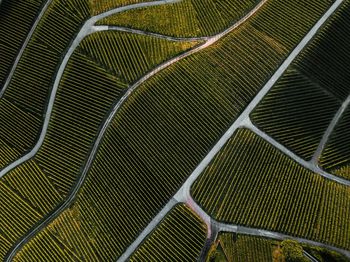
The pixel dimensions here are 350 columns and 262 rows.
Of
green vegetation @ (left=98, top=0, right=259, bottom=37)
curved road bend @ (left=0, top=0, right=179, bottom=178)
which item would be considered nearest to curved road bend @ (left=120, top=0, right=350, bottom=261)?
green vegetation @ (left=98, top=0, right=259, bottom=37)

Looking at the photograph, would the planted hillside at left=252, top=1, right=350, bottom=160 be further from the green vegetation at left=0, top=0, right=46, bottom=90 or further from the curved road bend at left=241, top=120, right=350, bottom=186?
the green vegetation at left=0, top=0, right=46, bottom=90

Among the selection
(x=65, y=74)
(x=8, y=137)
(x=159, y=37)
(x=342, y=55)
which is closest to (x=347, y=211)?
(x=342, y=55)

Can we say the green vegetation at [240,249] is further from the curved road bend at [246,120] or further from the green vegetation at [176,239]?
the green vegetation at [176,239]

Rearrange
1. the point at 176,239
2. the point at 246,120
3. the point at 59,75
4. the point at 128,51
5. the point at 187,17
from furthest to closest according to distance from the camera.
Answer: the point at 187,17 → the point at 59,75 → the point at 128,51 → the point at 246,120 → the point at 176,239

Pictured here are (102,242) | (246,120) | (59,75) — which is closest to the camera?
(102,242)

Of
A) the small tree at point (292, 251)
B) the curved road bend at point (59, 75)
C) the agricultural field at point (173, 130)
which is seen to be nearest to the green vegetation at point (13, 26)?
the agricultural field at point (173, 130)

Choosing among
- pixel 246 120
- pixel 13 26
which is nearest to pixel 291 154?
pixel 246 120

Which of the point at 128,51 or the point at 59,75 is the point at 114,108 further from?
the point at 59,75
